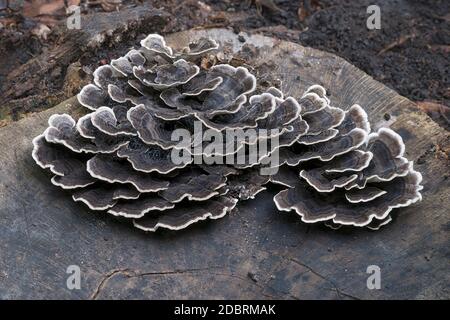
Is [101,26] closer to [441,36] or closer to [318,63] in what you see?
[318,63]

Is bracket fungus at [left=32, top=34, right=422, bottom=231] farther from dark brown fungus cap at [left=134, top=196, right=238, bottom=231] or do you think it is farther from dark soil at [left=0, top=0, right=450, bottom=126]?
dark soil at [left=0, top=0, right=450, bottom=126]

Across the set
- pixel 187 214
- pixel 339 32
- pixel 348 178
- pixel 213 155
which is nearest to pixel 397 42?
pixel 339 32

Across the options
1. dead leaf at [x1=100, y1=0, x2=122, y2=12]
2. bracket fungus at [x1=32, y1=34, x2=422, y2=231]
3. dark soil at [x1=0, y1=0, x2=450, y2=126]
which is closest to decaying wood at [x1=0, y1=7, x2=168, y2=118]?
dark soil at [x1=0, y1=0, x2=450, y2=126]

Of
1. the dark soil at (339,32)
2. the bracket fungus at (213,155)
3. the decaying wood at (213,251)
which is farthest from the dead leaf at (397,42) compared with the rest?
the decaying wood at (213,251)

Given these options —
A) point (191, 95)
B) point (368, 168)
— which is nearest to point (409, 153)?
point (368, 168)

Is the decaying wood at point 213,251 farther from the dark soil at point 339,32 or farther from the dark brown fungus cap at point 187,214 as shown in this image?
the dark soil at point 339,32
